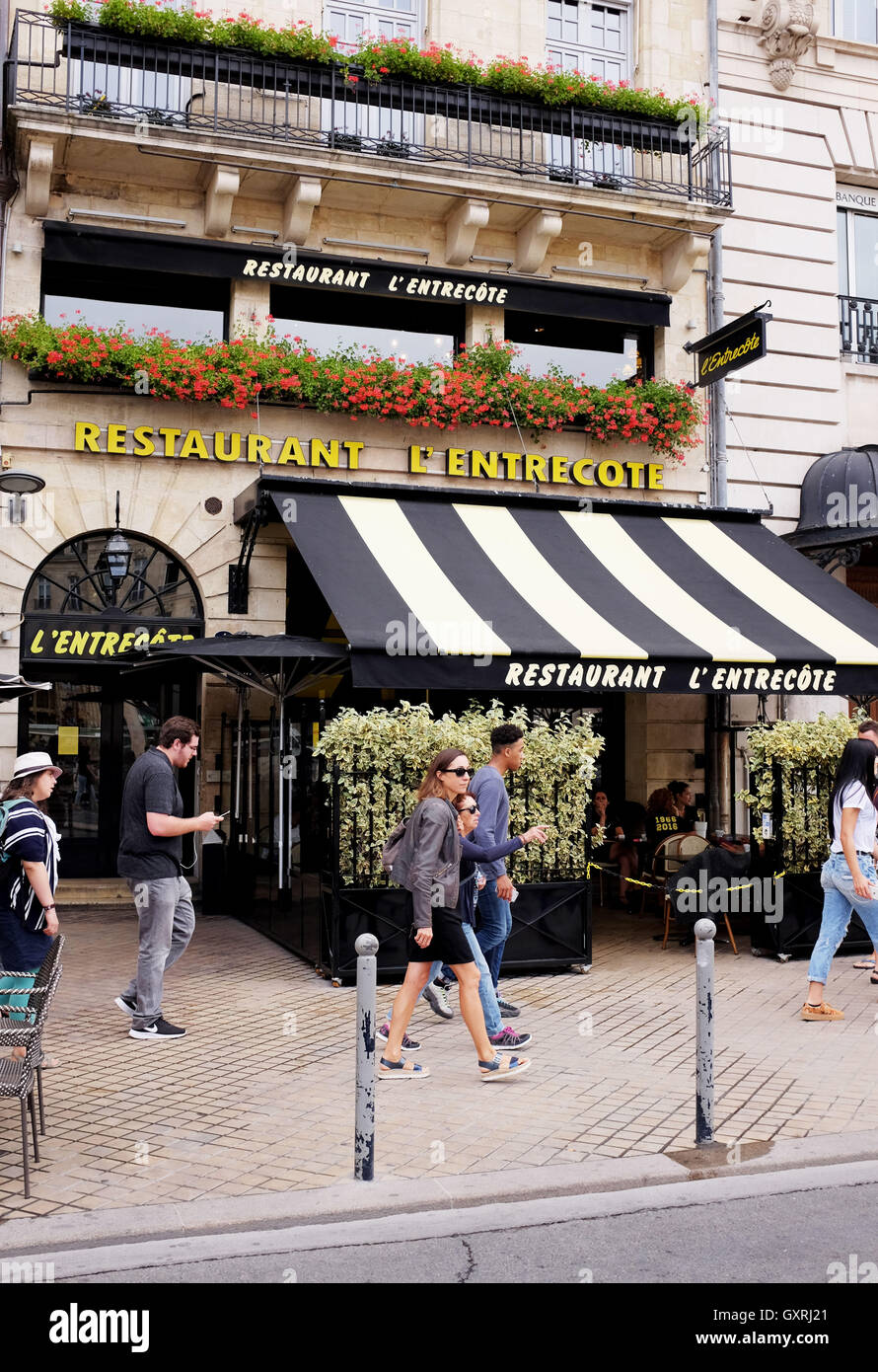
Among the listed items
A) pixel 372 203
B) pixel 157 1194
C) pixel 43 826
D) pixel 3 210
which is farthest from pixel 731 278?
pixel 157 1194

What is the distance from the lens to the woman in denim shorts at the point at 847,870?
786 cm

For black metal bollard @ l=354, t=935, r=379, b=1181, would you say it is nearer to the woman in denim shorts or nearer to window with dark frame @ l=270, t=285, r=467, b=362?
the woman in denim shorts

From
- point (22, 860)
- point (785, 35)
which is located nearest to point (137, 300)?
point (785, 35)

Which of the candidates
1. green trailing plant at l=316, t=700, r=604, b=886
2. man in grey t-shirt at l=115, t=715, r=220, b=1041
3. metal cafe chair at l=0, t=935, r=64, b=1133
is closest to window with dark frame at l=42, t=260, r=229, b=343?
green trailing plant at l=316, t=700, r=604, b=886

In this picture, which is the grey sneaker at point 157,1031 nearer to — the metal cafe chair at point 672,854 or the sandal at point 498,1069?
the sandal at point 498,1069

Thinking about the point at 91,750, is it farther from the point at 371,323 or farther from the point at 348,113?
the point at 348,113

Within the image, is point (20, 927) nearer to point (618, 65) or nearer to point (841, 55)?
point (618, 65)

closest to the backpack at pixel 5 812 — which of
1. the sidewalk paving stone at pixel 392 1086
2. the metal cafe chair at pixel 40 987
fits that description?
the metal cafe chair at pixel 40 987

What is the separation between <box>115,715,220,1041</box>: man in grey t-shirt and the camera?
24.8 ft

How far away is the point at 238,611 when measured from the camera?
13391mm

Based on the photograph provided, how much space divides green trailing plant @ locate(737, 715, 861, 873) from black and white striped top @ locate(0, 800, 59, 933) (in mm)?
6637
